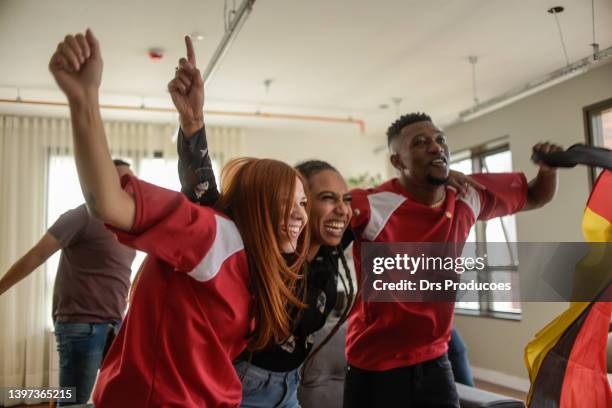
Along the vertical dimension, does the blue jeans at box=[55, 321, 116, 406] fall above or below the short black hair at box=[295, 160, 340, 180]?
below

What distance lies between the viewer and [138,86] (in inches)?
200

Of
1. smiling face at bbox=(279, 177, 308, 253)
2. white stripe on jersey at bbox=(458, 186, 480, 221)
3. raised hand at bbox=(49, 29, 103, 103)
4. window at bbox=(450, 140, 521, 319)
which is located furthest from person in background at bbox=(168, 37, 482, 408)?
window at bbox=(450, 140, 521, 319)

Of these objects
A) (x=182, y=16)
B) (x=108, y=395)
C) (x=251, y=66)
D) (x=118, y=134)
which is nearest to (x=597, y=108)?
(x=251, y=66)

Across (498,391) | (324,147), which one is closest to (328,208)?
(498,391)

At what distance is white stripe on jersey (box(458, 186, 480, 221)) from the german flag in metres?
0.53

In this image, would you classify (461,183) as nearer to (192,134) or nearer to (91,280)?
(192,134)

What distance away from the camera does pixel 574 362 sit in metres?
1.80

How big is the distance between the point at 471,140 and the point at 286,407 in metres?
5.16

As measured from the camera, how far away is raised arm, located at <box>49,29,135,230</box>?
0.89 meters

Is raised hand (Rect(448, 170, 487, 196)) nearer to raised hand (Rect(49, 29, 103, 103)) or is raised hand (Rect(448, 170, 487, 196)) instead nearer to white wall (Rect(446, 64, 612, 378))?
raised hand (Rect(49, 29, 103, 103))

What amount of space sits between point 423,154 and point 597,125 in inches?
125

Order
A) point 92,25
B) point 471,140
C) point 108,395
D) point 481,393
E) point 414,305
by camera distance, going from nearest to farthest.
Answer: point 108,395 → point 414,305 → point 481,393 → point 92,25 → point 471,140

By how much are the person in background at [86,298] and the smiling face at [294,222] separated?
1.55 meters

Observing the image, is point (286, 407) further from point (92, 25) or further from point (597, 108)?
point (597, 108)
